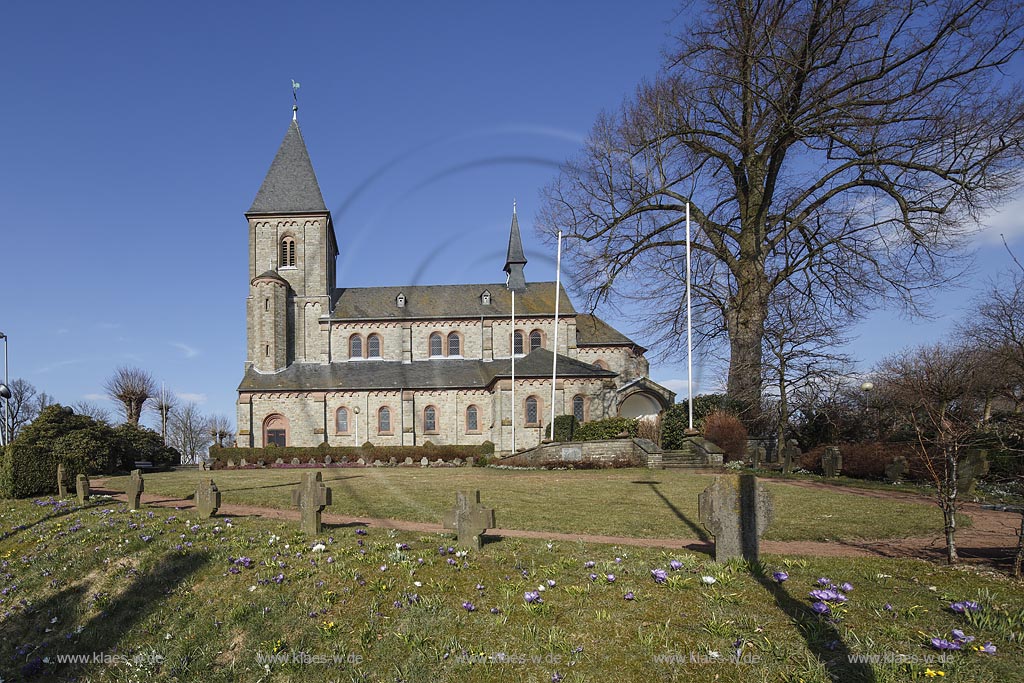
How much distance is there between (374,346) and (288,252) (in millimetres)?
10176

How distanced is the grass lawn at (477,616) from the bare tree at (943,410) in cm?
132

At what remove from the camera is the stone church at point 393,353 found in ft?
136

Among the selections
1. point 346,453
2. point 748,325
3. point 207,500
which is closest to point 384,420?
point 346,453

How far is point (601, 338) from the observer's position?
4809cm

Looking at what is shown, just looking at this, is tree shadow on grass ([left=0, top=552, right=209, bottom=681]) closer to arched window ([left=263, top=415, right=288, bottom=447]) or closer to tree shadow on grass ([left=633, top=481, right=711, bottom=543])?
tree shadow on grass ([left=633, top=481, right=711, bottom=543])

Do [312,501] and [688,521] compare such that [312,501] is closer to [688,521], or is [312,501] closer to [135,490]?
[135,490]

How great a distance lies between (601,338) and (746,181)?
2253 centimetres

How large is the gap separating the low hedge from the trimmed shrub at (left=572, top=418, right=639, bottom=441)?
9.27 metres

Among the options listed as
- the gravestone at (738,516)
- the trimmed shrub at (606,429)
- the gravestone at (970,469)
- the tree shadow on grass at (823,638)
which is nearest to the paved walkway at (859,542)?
the gravestone at (738,516)

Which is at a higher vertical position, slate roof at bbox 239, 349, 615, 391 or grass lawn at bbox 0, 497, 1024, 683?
slate roof at bbox 239, 349, 615, 391

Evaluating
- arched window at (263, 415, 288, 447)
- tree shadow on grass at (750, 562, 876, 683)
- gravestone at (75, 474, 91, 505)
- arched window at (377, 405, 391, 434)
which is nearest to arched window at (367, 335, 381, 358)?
arched window at (377, 405, 391, 434)

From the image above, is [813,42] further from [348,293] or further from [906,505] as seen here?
[348,293]

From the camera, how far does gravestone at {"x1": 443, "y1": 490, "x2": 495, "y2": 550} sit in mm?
9039

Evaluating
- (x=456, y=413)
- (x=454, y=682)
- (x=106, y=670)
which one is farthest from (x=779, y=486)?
(x=456, y=413)
